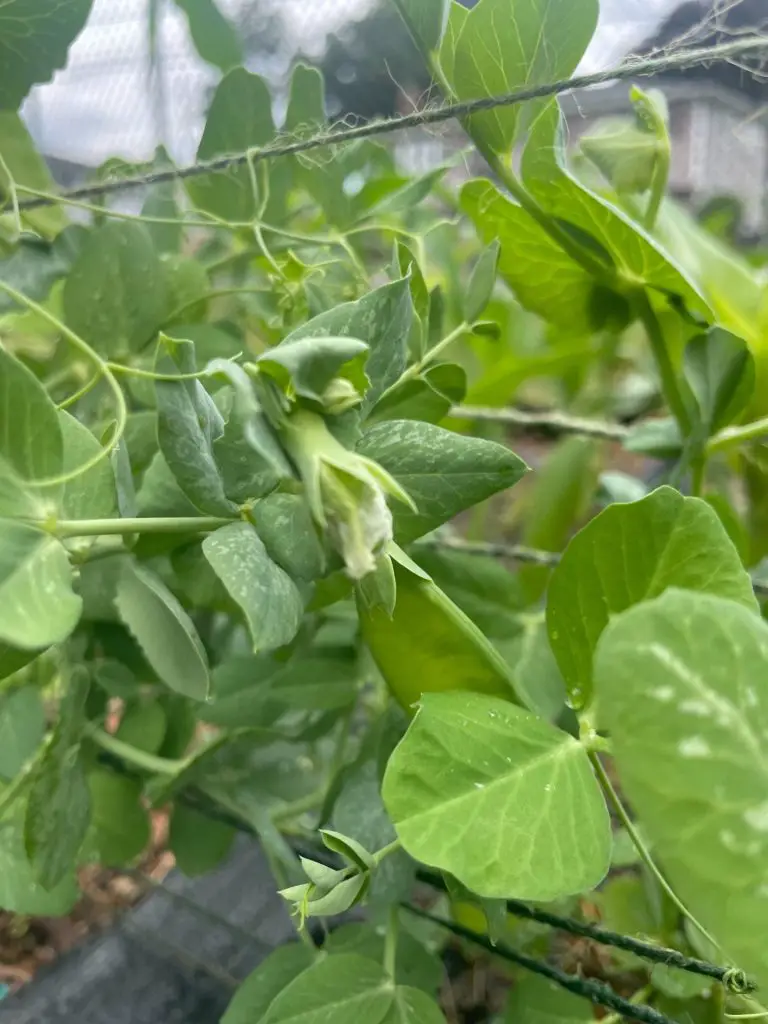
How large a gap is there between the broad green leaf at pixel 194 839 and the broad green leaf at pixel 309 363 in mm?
249

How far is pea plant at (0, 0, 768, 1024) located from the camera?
0.16 m

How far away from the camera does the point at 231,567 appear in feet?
0.57

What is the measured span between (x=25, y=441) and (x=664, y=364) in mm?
239

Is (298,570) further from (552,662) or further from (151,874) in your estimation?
(151,874)

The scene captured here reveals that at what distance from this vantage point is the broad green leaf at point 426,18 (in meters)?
0.25

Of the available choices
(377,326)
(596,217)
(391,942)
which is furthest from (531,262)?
(391,942)

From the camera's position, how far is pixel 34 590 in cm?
18

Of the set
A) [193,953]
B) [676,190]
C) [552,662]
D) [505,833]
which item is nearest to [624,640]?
[505,833]

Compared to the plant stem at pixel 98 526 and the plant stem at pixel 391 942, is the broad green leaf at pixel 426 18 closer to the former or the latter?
the plant stem at pixel 98 526

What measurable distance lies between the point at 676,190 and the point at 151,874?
3.25ft

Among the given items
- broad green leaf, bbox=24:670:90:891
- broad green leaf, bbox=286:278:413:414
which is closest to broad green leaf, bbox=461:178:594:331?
broad green leaf, bbox=286:278:413:414

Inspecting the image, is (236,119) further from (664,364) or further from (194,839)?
(194,839)

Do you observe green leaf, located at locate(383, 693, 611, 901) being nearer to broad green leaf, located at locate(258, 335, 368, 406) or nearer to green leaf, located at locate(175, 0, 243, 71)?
broad green leaf, located at locate(258, 335, 368, 406)

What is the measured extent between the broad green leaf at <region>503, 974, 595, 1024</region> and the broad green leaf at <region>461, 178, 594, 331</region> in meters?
0.26
